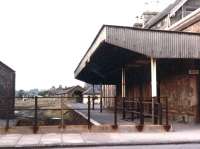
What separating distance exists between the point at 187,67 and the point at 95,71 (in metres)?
13.5

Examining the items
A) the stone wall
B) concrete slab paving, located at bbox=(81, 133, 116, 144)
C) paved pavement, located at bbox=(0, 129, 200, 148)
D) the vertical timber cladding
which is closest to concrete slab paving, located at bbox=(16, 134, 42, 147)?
paved pavement, located at bbox=(0, 129, 200, 148)

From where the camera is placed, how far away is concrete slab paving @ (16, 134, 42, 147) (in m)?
15.9

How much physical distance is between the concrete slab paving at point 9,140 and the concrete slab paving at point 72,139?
1.72m

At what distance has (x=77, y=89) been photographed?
3529 inches

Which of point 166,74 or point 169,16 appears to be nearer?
point 166,74

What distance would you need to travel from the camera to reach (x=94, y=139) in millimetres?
17094

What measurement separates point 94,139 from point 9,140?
309 centimetres

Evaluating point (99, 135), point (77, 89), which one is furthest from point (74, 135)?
point (77, 89)

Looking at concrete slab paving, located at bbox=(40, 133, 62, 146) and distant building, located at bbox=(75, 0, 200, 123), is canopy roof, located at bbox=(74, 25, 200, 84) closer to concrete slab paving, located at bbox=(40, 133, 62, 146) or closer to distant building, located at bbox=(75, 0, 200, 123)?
distant building, located at bbox=(75, 0, 200, 123)

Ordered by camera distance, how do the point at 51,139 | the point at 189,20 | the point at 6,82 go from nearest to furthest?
the point at 51,139 → the point at 189,20 → the point at 6,82

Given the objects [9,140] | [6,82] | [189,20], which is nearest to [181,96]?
[189,20]

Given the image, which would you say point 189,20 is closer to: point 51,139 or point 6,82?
point 51,139

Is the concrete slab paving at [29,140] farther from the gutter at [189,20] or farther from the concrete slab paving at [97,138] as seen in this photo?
the gutter at [189,20]

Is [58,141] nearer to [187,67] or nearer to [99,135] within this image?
[99,135]
